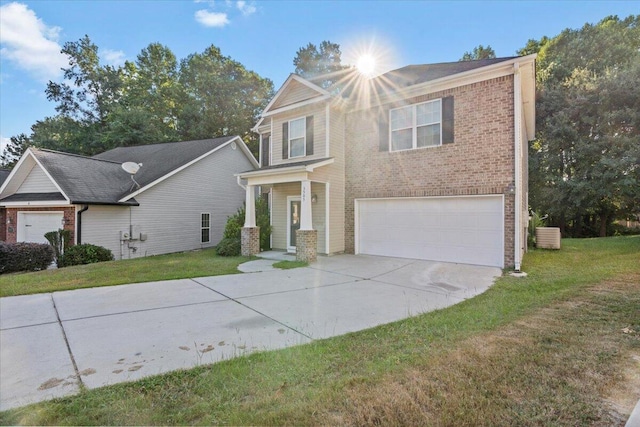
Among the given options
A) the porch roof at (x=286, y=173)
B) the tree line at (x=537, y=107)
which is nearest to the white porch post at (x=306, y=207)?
the porch roof at (x=286, y=173)

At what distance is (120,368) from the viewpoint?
3215mm

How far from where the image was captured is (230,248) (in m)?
11.8

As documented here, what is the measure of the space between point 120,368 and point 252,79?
101 feet

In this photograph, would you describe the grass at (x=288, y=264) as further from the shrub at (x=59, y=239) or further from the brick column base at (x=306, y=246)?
the shrub at (x=59, y=239)

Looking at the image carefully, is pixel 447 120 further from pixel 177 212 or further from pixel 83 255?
pixel 83 255

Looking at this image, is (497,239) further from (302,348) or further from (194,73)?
(194,73)


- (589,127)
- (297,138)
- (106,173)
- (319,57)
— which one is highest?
(319,57)

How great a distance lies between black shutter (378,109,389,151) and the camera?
10961mm

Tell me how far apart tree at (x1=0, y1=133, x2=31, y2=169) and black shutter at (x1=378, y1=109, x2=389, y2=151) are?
38220 millimetres

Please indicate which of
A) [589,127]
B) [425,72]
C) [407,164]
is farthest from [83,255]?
[589,127]

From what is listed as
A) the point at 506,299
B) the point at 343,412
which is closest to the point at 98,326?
the point at 343,412

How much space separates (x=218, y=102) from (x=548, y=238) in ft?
86.2

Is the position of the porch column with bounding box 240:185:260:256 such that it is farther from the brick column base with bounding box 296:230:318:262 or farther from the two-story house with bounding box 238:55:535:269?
the brick column base with bounding box 296:230:318:262

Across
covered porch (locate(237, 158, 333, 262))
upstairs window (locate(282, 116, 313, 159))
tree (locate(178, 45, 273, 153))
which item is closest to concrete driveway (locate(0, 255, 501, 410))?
covered porch (locate(237, 158, 333, 262))
